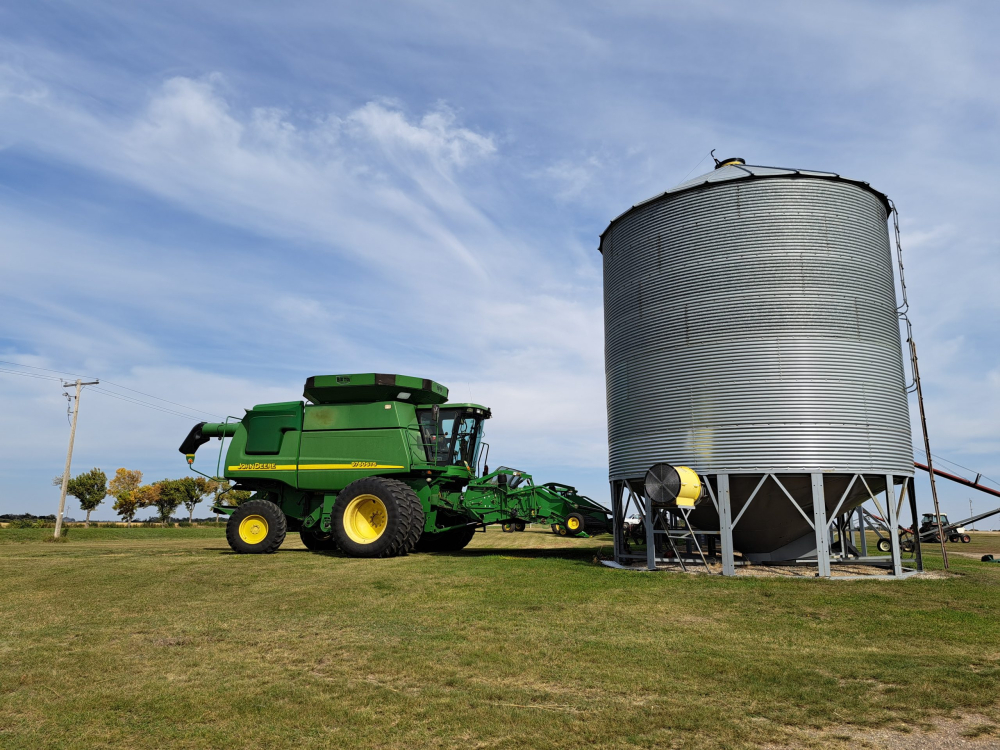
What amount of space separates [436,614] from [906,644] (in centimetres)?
581

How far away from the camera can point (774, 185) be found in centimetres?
1482

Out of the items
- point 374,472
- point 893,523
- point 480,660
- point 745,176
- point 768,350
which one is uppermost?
point 745,176

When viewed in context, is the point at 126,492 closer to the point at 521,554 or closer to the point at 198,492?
the point at 198,492

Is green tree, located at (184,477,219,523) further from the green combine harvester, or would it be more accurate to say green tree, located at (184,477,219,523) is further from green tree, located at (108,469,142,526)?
the green combine harvester

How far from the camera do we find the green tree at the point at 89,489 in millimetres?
65500

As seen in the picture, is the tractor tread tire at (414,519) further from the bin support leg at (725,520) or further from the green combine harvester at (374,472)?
the bin support leg at (725,520)

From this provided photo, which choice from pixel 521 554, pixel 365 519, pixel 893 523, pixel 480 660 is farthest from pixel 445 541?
pixel 480 660

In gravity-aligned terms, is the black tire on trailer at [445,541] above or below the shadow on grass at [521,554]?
above

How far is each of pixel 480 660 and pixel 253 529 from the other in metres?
13.5

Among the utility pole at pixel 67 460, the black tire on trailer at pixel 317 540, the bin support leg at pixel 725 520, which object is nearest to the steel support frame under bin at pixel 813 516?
the bin support leg at pixel 725 520

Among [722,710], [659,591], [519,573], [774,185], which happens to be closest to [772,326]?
[774,185]

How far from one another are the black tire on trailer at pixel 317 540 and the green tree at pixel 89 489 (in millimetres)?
56183

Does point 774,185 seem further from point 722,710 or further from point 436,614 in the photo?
point 722,710

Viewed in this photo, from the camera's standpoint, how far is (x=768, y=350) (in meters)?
14.1
